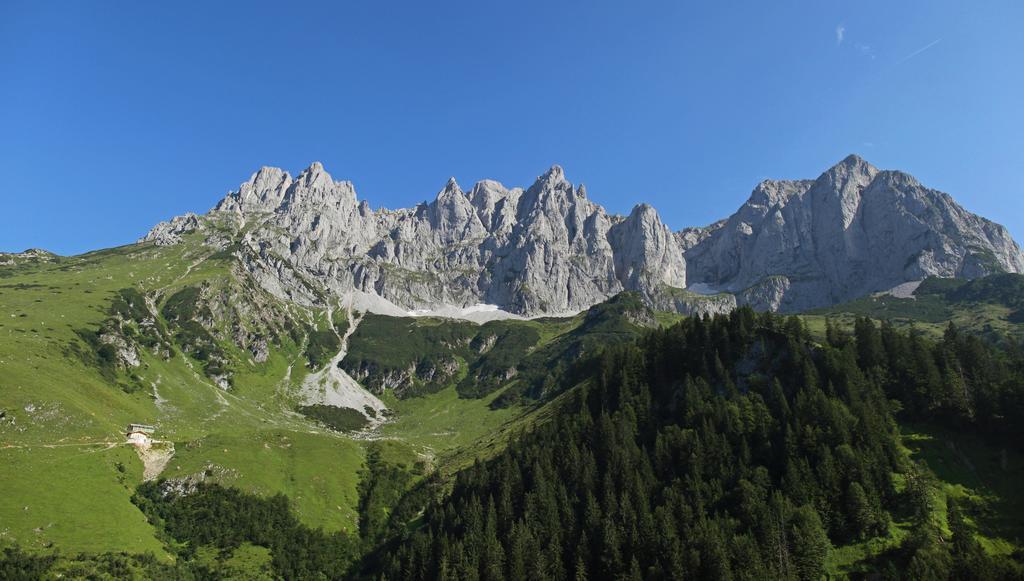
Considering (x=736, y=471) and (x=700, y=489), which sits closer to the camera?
(x=700, y=489)

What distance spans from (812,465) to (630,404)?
160ft

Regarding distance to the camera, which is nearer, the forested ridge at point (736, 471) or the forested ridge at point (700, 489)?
the forested ridge at point (736, 471)

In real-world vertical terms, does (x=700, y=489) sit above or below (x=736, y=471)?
below

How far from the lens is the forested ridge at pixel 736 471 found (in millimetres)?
87750

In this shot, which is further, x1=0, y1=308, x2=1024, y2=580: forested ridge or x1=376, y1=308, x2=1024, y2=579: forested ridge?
x1=0, y1=308, x2=1024, y2=580: forested ridge

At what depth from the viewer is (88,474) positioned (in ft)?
461

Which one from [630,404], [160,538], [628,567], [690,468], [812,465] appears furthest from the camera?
[630,404]

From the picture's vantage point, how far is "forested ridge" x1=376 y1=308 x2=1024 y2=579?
87.8 m

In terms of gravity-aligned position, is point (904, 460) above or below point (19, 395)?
below

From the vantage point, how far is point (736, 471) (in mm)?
108562

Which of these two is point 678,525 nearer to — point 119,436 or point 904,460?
point 904,460

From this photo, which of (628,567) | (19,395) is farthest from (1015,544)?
(19,395)

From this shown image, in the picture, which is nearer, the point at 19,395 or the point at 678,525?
the point at 678,525

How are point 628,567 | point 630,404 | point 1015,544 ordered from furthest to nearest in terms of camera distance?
point 630,404
point 628,567
point 1015,544
